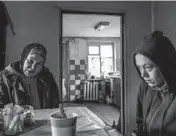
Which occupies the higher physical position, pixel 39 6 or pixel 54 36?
pixel 39 6

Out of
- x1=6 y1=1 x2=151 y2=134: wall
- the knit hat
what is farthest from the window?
the knit hat

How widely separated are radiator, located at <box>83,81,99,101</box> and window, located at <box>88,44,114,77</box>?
0.52 m

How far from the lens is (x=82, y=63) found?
20.7ft

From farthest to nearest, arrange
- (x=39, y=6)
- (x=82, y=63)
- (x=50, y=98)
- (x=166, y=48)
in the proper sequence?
(x=82, y=63) → (x=39, y=6) → (x=50, y=98) → (x=166, y=48)

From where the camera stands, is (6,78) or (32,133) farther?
(6,78)

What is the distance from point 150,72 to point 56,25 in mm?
1597

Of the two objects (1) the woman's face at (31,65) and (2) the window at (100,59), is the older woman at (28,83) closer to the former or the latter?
(1) the woman's face at (31,65)

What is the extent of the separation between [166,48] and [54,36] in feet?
5.29

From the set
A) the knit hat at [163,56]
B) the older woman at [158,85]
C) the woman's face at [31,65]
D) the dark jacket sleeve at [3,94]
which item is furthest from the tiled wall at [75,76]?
the knit hat at [163,56]

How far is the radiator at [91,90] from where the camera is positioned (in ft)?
20.0

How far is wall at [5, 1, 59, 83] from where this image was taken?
7.88 feet

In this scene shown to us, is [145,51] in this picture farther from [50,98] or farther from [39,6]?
[39,6]

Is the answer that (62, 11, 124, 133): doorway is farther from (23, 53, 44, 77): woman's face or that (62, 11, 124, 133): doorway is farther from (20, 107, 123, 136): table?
(20, 107, 123, 136): table

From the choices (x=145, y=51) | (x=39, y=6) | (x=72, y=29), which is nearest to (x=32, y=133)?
(x=145, y=51)
